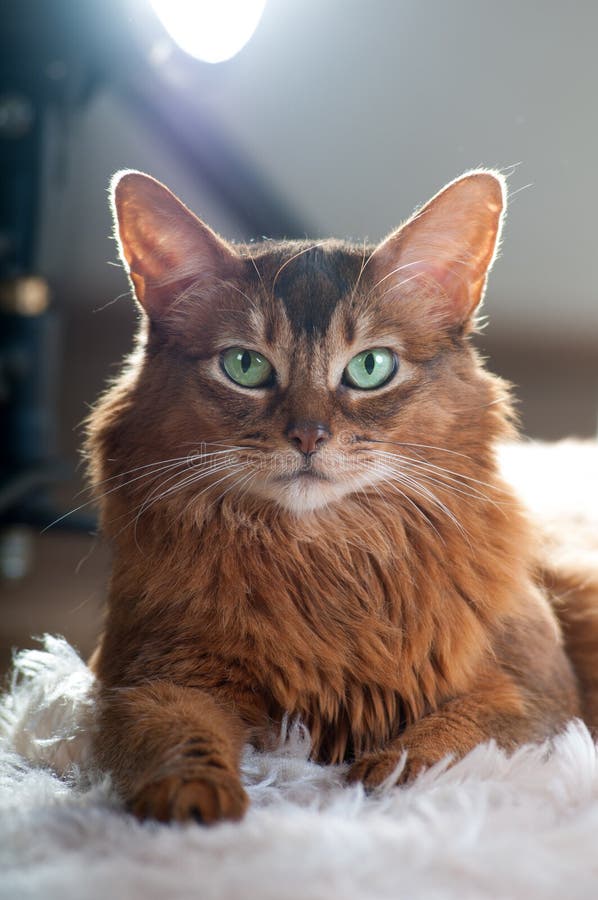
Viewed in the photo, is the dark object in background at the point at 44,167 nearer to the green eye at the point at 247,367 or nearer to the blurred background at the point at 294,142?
the blurred background at the point at 294,142

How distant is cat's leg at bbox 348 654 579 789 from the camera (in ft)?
3.26

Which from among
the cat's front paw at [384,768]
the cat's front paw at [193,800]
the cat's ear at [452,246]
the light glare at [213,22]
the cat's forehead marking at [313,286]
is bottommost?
the cat's front paw at [384,768]

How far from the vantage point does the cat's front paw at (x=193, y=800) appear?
2.64 feet

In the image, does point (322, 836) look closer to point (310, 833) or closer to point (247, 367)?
point (310, 833)

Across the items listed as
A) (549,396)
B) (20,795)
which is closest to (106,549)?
(20,795)

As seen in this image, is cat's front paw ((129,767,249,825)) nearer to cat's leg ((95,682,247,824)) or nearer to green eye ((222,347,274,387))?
cat's leg ((95,682,247,824))

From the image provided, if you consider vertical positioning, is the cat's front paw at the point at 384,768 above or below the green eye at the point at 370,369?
below

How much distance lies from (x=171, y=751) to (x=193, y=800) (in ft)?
0.26

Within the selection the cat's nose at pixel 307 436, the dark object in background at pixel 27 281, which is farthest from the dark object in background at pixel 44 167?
the cat's nose at pixel 307 436

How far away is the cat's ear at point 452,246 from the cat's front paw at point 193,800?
0.67m

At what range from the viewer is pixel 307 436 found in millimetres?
1027

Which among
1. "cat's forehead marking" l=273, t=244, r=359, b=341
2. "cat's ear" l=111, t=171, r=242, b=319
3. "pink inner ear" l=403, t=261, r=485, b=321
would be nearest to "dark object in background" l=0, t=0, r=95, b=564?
"cat's ear" l=111, t=171, r=242, b=319

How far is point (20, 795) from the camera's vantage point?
0.94 meters

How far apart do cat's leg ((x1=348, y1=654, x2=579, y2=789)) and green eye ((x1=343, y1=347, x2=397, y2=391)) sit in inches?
15.9
